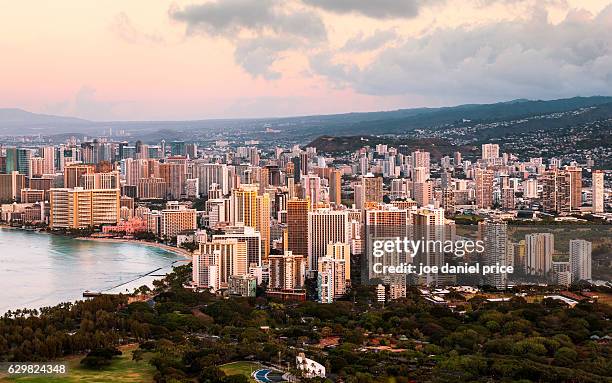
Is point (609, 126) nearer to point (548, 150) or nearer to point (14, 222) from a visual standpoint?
point (548, 150)

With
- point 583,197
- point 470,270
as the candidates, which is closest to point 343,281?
point 470,270

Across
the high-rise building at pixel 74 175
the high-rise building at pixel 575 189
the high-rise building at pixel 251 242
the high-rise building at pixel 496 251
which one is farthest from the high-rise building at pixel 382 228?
the high-rise building at pixel 74 175

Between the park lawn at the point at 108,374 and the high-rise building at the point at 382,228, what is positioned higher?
the high-rise building at the point at 382,228

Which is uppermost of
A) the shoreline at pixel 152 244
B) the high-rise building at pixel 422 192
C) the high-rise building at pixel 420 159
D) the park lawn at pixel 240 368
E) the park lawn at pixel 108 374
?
the high-rise building at pixel 420 159

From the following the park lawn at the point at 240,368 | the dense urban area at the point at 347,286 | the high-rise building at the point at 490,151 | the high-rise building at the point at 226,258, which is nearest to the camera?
the park lawn at the point at 240,368

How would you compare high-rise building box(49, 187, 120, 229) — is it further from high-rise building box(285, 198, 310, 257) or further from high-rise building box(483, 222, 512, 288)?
high-rise building box(483, 222, 512, 288)

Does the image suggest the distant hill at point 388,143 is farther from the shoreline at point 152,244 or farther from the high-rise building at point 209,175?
the shoreline at point 152,244

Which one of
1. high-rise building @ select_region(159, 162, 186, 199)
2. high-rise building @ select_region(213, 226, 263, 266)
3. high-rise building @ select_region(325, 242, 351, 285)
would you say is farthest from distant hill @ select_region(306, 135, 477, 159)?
high-rise building @ select_region(325, 242, 351, 285)

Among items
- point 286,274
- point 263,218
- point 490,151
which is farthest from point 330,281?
point 490,151
